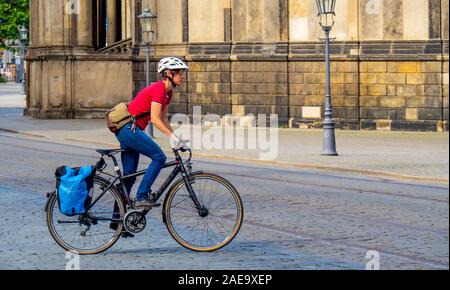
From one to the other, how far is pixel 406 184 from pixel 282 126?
17033mm

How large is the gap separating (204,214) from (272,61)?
24608 mm

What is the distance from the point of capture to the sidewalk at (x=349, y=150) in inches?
781

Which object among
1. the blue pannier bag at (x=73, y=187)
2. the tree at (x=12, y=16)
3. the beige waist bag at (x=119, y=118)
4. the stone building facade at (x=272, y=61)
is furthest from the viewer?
the tree at (x=12, y=16)

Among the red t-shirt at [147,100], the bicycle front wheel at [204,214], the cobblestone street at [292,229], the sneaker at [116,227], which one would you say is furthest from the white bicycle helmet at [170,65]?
the cobblestone street at [292,229]

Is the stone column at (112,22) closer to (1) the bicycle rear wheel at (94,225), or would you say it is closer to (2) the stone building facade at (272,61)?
(2) the stone building facade at (272,61)

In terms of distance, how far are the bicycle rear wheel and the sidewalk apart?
8500mm

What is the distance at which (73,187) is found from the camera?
32.3ft

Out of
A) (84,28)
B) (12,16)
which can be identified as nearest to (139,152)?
(84,28)

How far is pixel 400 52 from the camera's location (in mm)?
32188

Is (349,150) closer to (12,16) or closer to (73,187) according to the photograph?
(73,187)

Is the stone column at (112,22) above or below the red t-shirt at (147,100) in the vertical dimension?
above

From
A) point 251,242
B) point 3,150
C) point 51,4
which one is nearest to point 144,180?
point 251,242

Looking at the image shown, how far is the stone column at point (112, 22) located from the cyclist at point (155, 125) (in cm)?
3869

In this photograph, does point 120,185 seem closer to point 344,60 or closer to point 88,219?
point 88,219
